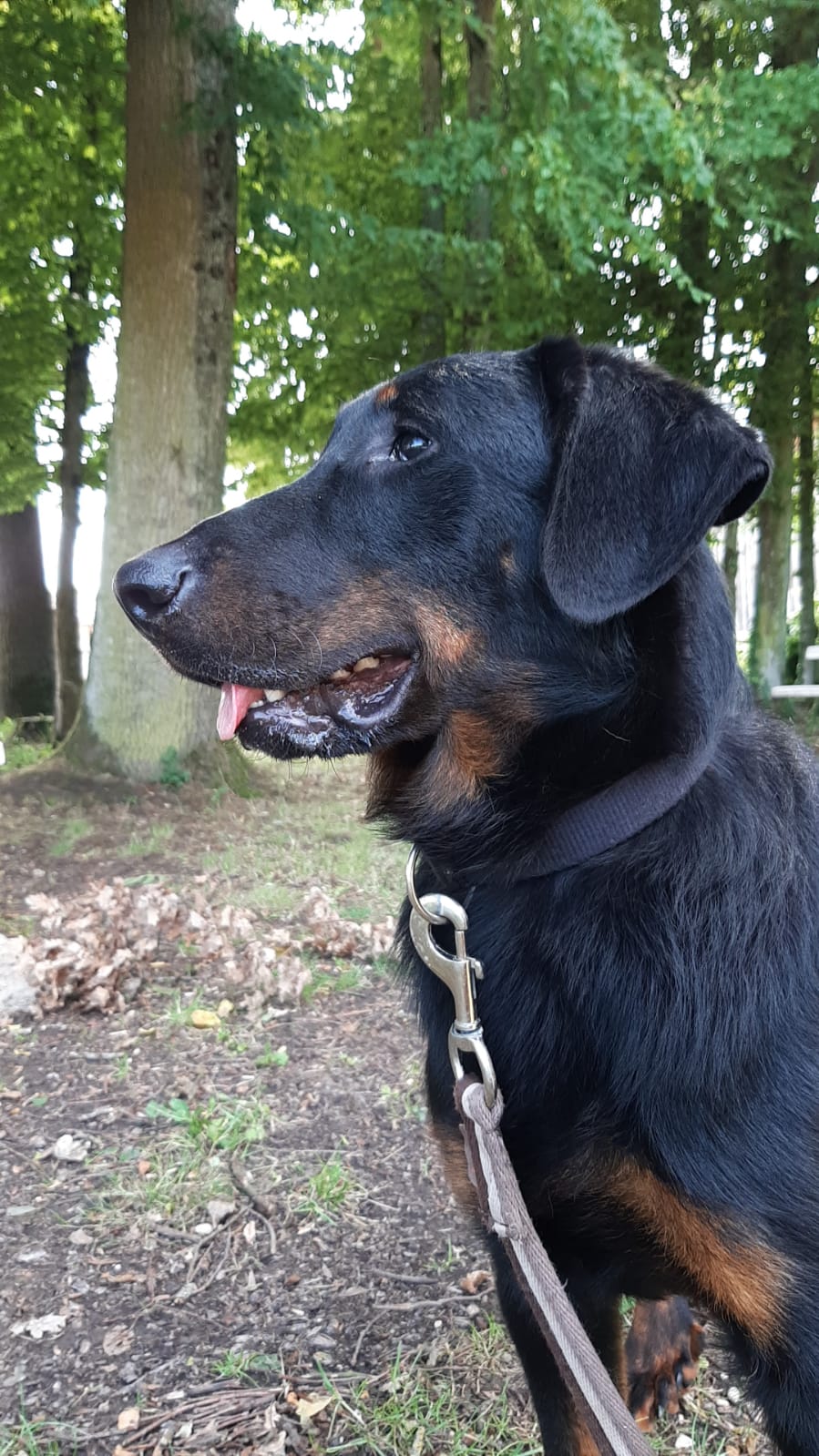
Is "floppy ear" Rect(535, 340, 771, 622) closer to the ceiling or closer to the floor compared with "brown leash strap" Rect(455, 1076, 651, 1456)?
closer to the ceiling

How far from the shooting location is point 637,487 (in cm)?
205

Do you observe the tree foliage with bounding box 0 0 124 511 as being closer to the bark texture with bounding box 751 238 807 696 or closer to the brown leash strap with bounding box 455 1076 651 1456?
the bark texture with bounding box 751 238 807 696

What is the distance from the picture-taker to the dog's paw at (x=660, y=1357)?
8.22ft

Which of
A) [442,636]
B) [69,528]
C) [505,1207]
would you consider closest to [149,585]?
[442,636]

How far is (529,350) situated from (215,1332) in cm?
257

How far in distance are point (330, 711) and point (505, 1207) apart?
3.42 ft

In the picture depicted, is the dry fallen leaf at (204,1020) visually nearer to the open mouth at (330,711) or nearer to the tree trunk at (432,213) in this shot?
the open mouth at (330,711)

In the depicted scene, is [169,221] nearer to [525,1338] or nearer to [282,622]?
[282,622]

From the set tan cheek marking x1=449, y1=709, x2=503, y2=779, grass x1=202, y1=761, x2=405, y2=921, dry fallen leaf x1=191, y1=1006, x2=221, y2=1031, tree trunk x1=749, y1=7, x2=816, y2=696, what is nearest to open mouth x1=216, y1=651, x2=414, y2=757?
tan cheek marking x1=449, y1=709, x2=503, y2=779

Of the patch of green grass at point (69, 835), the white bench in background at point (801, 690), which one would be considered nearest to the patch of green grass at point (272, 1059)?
the patch of green grass at point (69, 835)

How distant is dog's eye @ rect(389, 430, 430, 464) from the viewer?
7.63 feet

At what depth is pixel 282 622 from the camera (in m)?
2.16

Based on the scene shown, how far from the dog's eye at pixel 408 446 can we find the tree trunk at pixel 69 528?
10654mm

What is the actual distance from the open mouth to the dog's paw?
1634 mm
